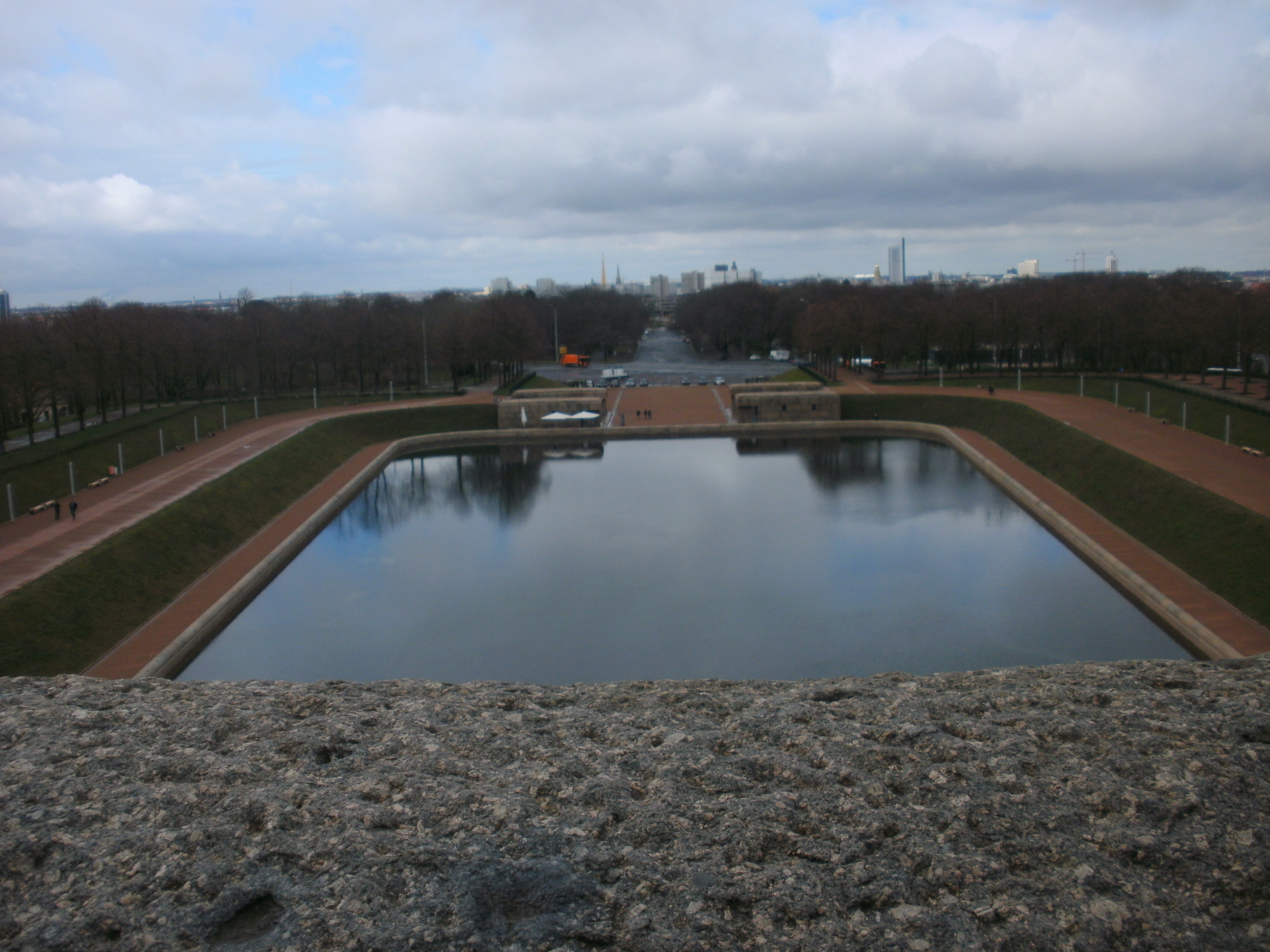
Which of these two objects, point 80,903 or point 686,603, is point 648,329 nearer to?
point 686,603

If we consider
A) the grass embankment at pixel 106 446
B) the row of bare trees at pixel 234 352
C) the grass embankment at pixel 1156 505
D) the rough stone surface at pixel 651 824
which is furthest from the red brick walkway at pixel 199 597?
the grass embankment at pixel 1156 505

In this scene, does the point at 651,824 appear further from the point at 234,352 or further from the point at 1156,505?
the point at 234,352

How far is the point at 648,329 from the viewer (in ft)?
436

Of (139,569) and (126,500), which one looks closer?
(139,569)

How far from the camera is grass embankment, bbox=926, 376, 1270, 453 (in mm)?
25984

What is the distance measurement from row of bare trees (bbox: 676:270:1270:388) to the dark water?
Result: 1639 cm

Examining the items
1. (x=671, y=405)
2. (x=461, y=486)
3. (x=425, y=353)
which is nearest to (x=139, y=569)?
(x=461, y=486)

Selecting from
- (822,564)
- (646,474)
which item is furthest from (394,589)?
(646,474)

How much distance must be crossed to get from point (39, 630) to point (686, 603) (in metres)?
10.4

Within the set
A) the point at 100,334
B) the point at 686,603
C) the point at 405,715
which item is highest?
the point at 100,334

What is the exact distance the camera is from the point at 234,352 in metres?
43.3

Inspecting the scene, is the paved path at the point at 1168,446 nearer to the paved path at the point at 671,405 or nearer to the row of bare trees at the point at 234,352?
the paved path at the point at 671,405

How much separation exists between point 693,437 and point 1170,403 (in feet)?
54.7

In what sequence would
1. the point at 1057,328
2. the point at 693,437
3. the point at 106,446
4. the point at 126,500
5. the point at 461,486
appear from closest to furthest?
the point at 126,500, the point at 106,446, the point at 461,486, the point at 693,437, the point at 1057,328
